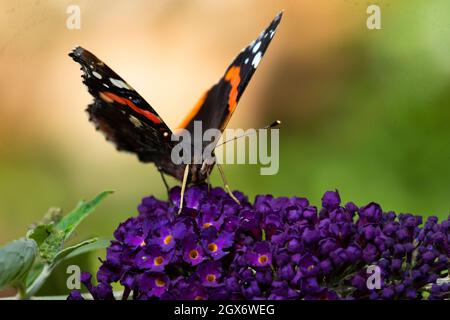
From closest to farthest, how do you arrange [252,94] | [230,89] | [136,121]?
1. [136,121]
2. [230,89]
3. [252,94]

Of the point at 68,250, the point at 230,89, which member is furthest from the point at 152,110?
the point at 68,250

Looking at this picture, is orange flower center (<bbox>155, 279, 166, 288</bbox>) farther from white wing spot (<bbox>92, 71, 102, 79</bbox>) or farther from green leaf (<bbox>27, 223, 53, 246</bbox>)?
white wing spot (<bbox>92, 71, 102, 79</bbox>)

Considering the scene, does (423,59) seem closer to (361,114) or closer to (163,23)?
(361,114)

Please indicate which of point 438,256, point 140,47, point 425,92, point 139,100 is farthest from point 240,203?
point 140,47

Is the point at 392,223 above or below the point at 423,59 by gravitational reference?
below

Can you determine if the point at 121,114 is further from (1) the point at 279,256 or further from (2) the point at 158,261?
(1) the point at 279,256

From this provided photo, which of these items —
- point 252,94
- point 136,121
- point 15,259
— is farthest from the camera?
point 252,94
